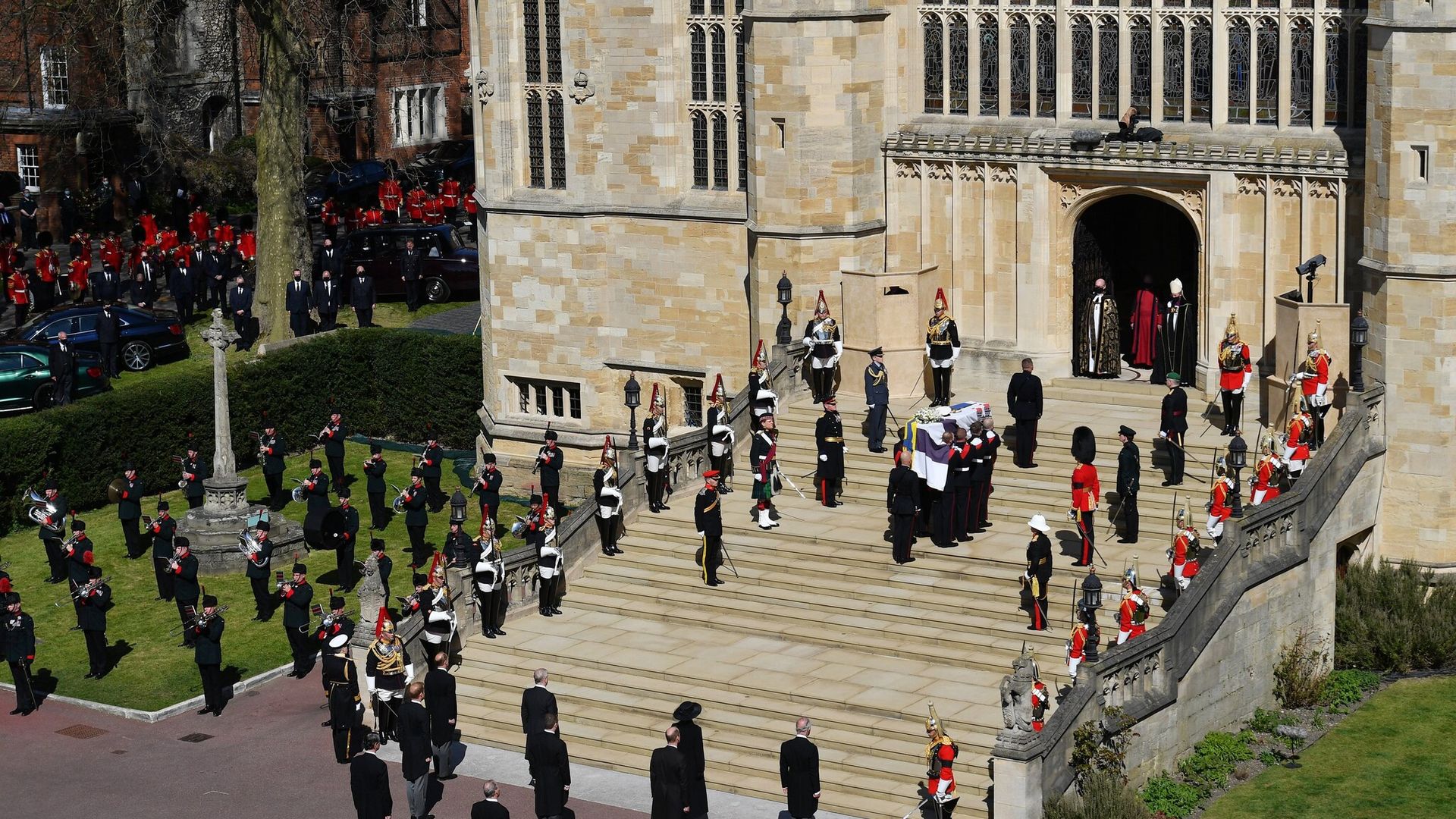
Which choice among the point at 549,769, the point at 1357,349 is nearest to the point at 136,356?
the point at 549,769

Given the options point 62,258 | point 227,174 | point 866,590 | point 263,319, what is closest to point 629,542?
point 866,590

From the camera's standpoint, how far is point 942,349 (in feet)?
142

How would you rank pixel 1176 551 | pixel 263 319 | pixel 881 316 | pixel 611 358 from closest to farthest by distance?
pixel 1176 551 < pixel 881 316 < pixel 611 358 < pixel 263 319

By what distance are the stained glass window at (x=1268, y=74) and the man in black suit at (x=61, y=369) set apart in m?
23.9

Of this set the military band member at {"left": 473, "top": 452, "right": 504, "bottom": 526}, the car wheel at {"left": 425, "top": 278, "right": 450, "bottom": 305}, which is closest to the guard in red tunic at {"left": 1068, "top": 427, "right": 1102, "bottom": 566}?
the military band member at {"left": 473, "top": 452, "right": 504, "bottom": 526}

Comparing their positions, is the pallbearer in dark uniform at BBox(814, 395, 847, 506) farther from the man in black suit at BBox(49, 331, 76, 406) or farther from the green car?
the green car

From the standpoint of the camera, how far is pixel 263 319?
189 feet

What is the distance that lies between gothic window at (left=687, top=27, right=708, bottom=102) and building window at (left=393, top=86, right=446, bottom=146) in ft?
119

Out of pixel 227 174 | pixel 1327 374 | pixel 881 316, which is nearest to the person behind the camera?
pixel 1327 374

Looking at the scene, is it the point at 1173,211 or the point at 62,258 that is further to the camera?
the point at 62,258

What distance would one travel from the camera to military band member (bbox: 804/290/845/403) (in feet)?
143

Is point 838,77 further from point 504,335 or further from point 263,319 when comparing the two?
point 263,319

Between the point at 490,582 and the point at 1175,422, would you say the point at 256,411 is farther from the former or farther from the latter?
the point at 1175,422

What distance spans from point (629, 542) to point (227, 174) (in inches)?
1376
